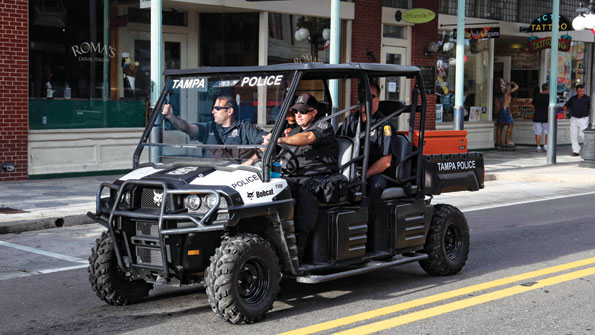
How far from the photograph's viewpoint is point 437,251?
8.00 metres

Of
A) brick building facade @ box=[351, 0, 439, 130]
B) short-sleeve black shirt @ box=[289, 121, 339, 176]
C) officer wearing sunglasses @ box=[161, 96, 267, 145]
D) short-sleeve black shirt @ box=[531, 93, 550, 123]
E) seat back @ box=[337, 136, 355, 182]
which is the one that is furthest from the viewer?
short-sleeve black shirt @ box=[531, 93, 550, 123]

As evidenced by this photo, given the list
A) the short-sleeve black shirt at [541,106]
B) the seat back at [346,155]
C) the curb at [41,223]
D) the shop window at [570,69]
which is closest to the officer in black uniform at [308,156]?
the seat back at [346,155]

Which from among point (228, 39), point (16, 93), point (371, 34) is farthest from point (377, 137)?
point (371, 34)

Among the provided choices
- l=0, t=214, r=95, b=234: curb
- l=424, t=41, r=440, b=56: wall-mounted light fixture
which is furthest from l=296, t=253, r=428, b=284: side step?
l=424, t=41, r=440, b=56: wall-mounted light fixture

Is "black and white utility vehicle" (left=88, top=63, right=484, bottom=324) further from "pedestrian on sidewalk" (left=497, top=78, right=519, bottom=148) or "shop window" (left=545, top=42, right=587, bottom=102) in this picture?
"shop window" (left=545, top=42, right=587, bottom=102)

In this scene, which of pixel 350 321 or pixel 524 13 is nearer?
pixel 350 321

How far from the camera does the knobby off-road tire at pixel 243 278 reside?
6020 mm

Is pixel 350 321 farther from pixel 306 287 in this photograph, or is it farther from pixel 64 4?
pixel 64 4

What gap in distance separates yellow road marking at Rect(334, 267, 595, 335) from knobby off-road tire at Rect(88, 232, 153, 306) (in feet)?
6.04

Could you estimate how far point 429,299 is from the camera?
23.6ft

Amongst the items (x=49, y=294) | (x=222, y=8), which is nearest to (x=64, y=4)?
(x=222, y=8)

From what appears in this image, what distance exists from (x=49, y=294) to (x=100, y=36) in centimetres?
920

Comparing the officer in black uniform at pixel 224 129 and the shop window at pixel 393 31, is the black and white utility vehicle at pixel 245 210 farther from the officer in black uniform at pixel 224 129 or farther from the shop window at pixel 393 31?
the shop window at pixel 393 31

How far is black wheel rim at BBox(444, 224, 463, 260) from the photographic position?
8.30 metres
